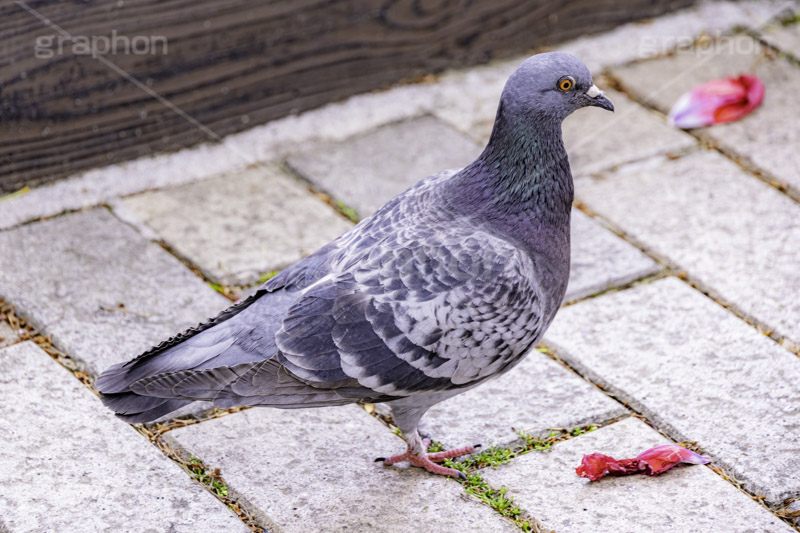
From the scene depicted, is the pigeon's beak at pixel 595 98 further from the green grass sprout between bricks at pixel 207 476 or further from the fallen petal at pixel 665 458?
the green grass sprout between bricks at pixel 207 476

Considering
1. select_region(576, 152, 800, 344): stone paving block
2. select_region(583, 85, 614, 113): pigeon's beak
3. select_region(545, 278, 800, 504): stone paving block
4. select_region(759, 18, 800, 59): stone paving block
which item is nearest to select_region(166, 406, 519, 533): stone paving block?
select_region(545, 278, 800, 504): stone paving block

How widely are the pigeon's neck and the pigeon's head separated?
29 millimetres

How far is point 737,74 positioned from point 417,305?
3670 mm

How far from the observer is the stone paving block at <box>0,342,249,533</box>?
337 cm

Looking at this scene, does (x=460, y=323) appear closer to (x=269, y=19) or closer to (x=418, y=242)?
(x=418, y=242)

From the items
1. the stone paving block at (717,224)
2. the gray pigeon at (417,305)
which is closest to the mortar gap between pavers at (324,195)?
the stone paving block at (717,224)

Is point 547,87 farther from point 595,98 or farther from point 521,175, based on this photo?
point 521,175

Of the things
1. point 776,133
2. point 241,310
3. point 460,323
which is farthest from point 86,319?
point 776,133

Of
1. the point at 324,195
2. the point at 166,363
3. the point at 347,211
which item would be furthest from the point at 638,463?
the point at 324,195

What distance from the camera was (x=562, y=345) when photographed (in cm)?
430

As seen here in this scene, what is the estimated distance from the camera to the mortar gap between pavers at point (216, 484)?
343 centimetres

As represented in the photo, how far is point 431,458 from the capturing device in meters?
3.70

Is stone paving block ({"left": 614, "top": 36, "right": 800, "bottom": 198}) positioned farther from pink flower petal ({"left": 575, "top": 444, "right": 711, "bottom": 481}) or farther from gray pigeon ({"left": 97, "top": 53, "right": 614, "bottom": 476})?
gray pigeon ({"left": 97, "top": 53, "right": 614, "bottom": 476})

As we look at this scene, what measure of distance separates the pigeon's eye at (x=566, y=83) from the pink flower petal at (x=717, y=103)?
250cm
